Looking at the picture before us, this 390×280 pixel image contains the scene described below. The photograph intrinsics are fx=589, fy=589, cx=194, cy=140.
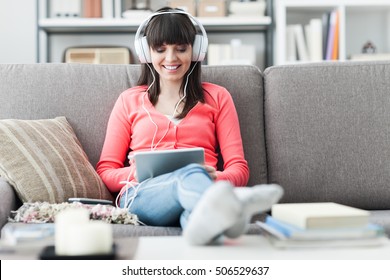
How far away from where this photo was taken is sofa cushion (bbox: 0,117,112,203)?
1.64 metres

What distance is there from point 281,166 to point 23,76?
3.02ft

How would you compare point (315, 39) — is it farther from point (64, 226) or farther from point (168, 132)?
point (64, 226)

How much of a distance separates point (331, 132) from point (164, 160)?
79 cm

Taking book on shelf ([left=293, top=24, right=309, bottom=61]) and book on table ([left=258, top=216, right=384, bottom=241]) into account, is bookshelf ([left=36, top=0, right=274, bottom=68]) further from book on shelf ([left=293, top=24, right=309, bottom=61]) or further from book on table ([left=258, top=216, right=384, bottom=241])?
book on table ([left=258, top=216, right=384, bottom=241])

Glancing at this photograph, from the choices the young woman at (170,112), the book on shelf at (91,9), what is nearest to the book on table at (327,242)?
the young woman at (170,112)

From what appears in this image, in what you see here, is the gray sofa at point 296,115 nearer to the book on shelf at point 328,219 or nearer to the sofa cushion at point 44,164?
the sofa cushion at point 44,164

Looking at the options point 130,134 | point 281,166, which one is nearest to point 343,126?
point 281,166

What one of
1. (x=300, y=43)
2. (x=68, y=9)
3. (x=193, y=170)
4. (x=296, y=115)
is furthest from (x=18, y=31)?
(x=193, y=170)

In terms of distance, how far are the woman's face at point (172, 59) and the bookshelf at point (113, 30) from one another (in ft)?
5.14

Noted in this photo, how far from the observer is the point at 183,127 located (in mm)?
1877

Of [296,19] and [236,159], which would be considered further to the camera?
[296,19]

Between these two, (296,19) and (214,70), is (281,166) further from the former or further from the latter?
(296,19)

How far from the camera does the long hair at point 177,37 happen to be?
1.86m
